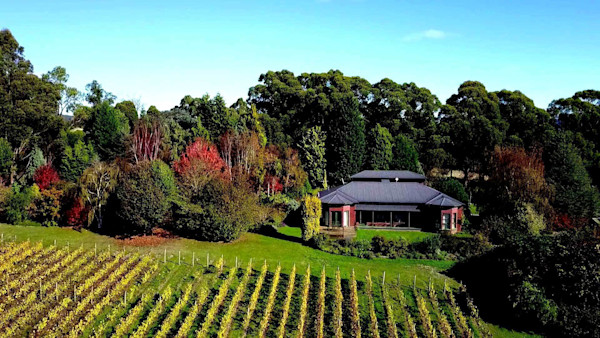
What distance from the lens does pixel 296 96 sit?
6159 cm

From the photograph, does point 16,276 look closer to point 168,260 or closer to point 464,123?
point 168,260

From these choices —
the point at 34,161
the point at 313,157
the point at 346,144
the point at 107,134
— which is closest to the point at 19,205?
the point at 34,161

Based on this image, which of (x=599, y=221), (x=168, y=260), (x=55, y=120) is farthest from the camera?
(x=55, y=120)

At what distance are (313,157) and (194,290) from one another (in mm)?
29100

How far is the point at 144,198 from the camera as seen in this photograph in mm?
29891

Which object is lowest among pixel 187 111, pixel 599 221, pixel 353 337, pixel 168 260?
pixel 353 337

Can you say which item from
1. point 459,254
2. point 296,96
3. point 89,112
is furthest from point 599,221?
point 89,112

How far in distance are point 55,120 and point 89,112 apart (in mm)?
8871

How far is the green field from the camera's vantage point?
18641mm

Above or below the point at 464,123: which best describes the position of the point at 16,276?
below

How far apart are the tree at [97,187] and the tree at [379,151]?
29221 mm

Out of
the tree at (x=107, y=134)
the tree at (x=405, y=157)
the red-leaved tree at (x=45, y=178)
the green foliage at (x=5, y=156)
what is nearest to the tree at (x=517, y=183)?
the tree at (x=405, y=157)

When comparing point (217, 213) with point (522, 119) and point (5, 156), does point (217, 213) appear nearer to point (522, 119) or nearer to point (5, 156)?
point (5, 156)

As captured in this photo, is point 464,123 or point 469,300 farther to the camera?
point 464,123
